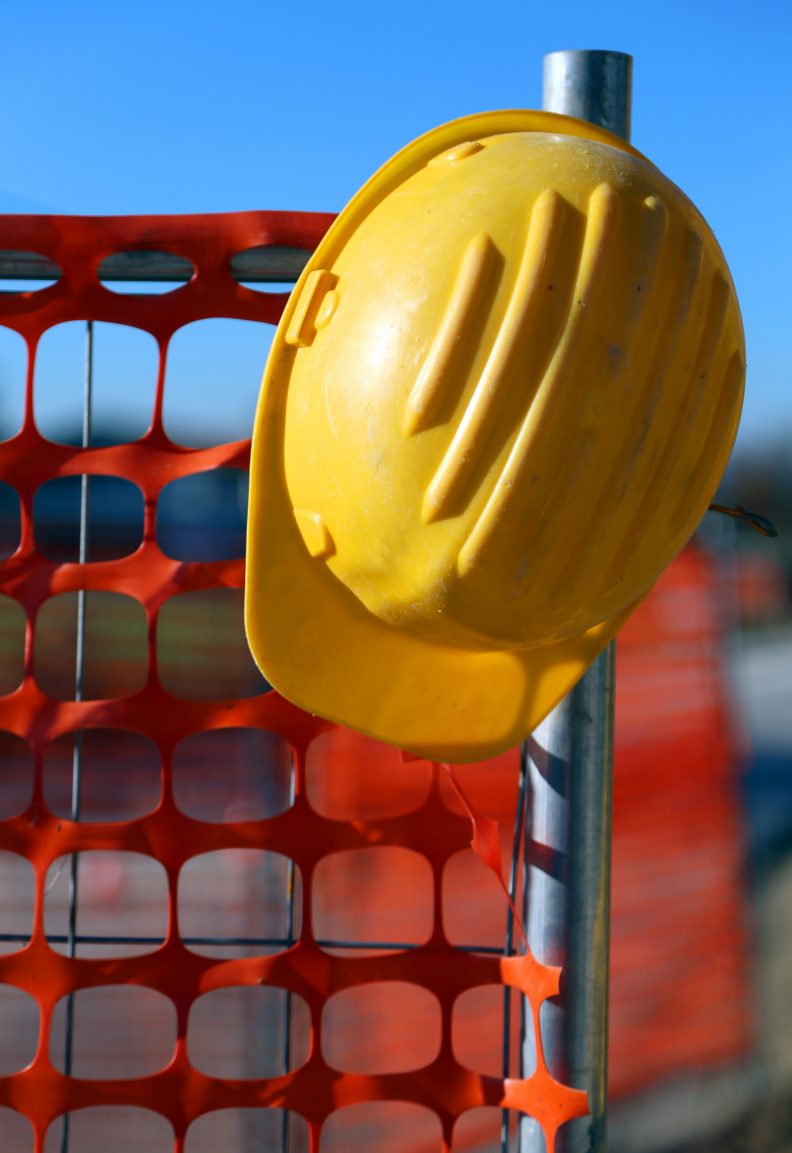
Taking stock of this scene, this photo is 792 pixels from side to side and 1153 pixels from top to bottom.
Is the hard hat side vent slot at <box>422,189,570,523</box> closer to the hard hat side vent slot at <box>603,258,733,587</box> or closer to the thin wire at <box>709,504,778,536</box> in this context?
the hard hat side vent slot at <box>603,258,733,587</box>

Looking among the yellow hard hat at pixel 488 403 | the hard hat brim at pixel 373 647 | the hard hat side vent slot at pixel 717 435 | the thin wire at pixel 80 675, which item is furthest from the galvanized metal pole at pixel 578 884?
the thin wire at pixel 80 675

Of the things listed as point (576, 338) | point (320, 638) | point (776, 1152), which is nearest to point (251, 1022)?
point (320, 638)

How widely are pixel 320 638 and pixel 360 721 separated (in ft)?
0.45

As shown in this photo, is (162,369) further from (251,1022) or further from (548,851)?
(251,1022)

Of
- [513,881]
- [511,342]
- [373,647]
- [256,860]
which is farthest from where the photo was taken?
[256,860]

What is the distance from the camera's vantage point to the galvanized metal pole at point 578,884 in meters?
1.75

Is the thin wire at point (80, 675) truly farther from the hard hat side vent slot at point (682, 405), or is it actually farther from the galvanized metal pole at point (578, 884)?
the hard hat side vent slot at point (682, 405)

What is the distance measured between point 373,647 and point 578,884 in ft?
1.58

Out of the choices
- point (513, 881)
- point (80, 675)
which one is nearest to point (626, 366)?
point (513, 881)

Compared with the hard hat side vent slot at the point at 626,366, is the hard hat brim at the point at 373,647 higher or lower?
lower

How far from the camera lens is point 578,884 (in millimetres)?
1752

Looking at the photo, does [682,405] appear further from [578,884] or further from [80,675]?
[80,675]

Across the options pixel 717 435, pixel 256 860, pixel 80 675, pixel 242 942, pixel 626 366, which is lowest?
pixel 256 860

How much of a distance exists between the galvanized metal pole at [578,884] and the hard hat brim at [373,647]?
8 cm
